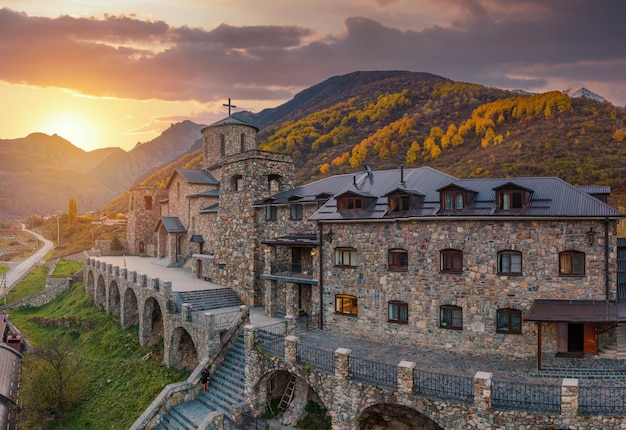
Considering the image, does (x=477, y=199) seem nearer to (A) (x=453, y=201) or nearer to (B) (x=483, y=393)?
(A) (x=453, y=201)

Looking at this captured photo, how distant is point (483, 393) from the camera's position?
12.4 m

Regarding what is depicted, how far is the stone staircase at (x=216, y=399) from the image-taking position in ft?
59.1

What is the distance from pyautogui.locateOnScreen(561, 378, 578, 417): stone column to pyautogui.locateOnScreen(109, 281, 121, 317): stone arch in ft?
111

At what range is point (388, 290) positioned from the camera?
64.3 ft

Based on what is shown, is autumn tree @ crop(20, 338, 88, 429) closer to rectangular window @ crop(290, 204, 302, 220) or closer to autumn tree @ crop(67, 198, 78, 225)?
rectangular window @ crop(290, 204, 302, 220)

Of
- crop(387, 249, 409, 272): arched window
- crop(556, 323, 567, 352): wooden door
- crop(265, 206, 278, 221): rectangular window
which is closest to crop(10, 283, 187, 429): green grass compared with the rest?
crop(265, 206, 278, 221): rectangular window

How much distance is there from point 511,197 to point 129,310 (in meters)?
28.2

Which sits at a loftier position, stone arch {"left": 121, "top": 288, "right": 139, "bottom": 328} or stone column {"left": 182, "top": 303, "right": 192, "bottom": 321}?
stone column {"left": 182, "top": 303, "right": 192, "bottom": 321}

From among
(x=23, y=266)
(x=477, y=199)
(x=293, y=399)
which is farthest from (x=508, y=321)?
(x=23, y=266)

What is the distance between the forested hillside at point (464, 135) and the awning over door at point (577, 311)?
21467 mm

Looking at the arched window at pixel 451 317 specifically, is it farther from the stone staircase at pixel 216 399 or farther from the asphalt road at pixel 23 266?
the asphalt road at pixel 23 266

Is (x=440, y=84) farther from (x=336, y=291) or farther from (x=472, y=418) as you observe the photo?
(x=472, y=418)

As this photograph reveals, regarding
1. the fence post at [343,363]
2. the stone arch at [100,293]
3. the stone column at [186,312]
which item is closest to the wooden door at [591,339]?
the fence post at [343,363]

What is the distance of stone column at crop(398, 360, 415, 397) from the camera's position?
1355 cm
